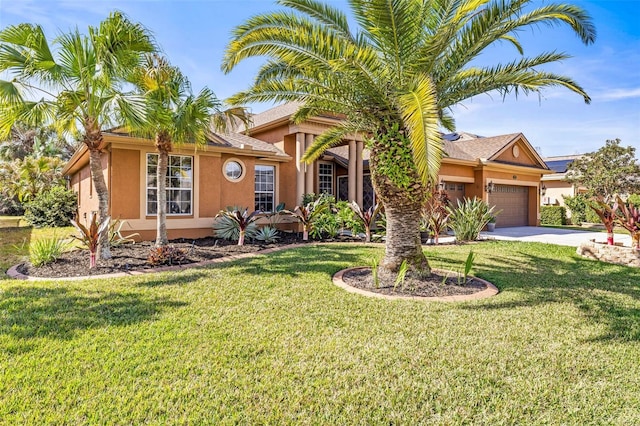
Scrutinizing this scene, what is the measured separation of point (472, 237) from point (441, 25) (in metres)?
9.40

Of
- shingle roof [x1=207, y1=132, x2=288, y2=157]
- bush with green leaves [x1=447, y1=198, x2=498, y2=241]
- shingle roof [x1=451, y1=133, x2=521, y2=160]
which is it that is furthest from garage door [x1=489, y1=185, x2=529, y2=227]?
shingle roof [x1=207, y1=132, x2=288, y2=157]

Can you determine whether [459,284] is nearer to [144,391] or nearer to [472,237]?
[144,391]

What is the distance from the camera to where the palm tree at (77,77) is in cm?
757

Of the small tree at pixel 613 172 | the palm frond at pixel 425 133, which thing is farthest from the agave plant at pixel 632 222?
the small tree at pixel 613 172

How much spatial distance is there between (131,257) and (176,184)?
403 cm

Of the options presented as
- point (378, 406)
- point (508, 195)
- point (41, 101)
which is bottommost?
point (378, 406)

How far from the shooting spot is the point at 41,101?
321 inches

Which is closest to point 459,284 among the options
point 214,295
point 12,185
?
point 214,295

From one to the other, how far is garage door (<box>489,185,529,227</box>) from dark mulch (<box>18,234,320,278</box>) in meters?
14.6

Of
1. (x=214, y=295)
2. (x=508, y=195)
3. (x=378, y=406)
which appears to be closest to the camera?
(x=378, y=406)

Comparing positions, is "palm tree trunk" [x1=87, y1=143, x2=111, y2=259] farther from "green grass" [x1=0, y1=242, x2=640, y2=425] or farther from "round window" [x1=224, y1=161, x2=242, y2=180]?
"round window" [x1=224, y1=161, x2=242, y2=180]

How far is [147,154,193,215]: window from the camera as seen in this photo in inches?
476

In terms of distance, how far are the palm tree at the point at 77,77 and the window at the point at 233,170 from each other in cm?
514

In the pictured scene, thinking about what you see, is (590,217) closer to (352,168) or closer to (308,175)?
(352,168)
